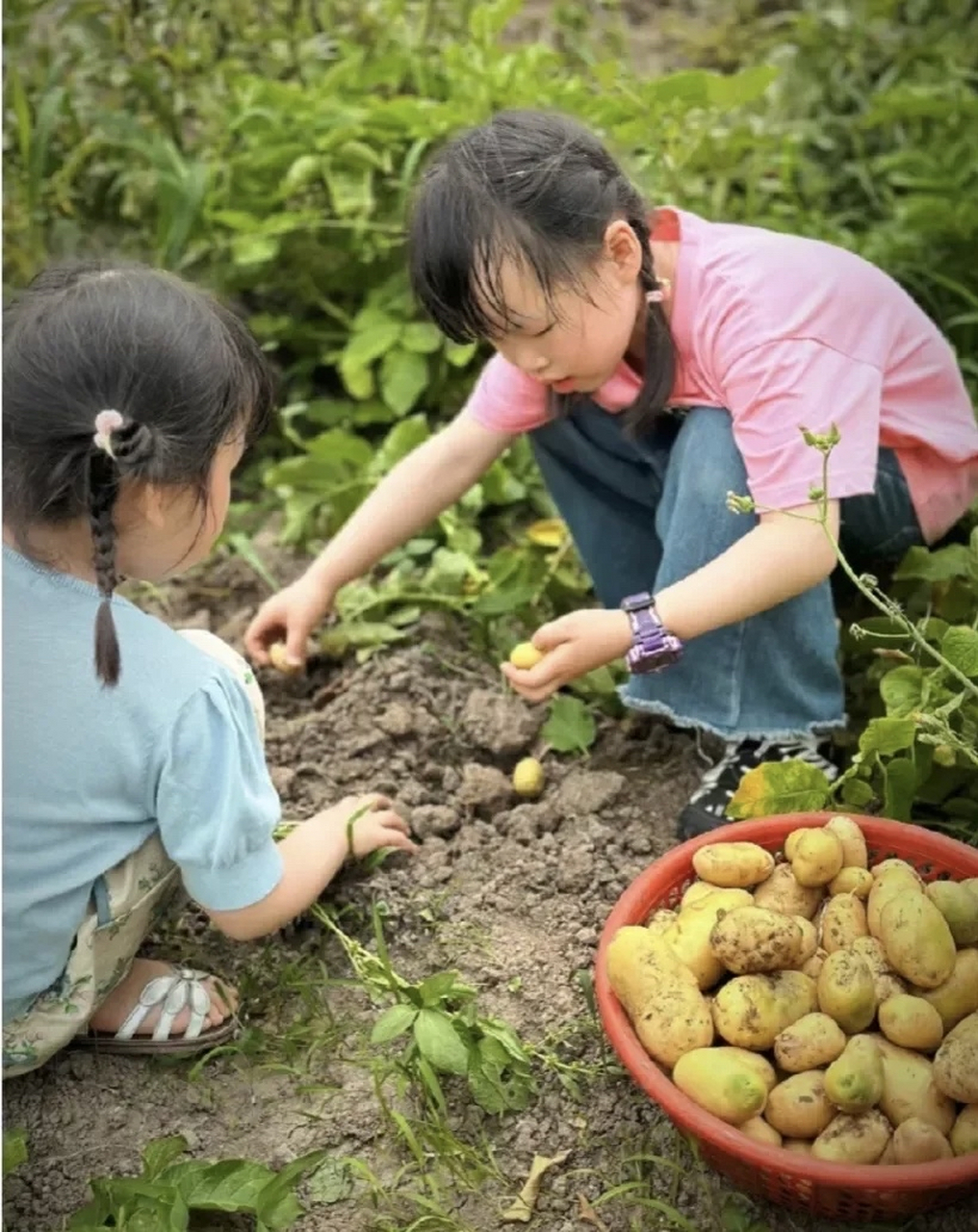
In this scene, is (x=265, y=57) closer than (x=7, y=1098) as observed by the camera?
No

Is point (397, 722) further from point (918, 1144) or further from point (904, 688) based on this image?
point (918, 1144)

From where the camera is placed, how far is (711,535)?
6.26ft

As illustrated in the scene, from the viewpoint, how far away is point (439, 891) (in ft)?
6.24

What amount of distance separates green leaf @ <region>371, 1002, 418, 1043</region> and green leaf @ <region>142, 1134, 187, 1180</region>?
8.6 inches

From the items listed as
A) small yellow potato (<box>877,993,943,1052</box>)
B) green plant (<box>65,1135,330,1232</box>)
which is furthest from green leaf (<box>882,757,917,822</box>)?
green plant (<box>65,1135,330,1232</box>)

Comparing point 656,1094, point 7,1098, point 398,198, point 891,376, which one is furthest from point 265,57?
point 656,1094

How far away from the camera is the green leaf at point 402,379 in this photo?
2711 mm

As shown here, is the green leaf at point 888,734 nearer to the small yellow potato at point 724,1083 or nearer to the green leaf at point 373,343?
the small yellow potato at point 724,1083

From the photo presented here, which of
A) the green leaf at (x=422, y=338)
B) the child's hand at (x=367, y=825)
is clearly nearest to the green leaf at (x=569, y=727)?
the child's hand at (x=367, y=825)

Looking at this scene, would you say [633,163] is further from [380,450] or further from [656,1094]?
[656,1094]

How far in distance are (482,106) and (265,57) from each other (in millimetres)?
633

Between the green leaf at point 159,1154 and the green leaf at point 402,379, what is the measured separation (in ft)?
4.73

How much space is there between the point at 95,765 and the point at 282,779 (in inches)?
23.4

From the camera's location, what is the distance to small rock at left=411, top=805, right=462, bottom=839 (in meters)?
2.00
